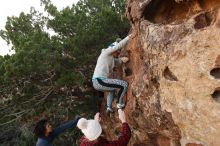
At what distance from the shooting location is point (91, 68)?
1201 centimetres

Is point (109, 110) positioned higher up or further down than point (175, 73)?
further down

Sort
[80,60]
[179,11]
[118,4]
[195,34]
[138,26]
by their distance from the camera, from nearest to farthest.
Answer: [195,34] < [179,11] < [138,26] < [80,60] < [118,4]

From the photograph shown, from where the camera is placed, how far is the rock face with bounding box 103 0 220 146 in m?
6.73

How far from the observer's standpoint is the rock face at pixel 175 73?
22.1 ft

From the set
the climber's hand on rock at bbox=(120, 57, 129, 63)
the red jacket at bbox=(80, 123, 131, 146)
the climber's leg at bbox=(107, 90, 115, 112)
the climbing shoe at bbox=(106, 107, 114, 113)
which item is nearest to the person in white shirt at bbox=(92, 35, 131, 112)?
the climber's leg at bbox=(107, 90, 115, 112)

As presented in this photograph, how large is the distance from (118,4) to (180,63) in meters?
8.21

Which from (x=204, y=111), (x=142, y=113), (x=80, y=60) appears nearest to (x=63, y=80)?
(x=80, y=60)

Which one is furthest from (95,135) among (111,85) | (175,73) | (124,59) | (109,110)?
(109,110)

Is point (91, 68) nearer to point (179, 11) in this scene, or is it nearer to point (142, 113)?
point (142, 113)

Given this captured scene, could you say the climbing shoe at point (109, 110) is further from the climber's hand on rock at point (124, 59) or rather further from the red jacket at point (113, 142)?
the red jacket at point (113, 142)

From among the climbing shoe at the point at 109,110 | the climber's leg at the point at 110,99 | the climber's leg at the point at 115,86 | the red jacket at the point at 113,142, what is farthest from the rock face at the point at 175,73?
the red jacket at the point at 113,142

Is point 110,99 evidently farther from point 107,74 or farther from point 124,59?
point 124,59

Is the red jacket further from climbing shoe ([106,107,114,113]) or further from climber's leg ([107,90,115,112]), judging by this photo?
climbing shoe ([106,107,114,113])

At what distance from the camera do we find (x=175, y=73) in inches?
283
